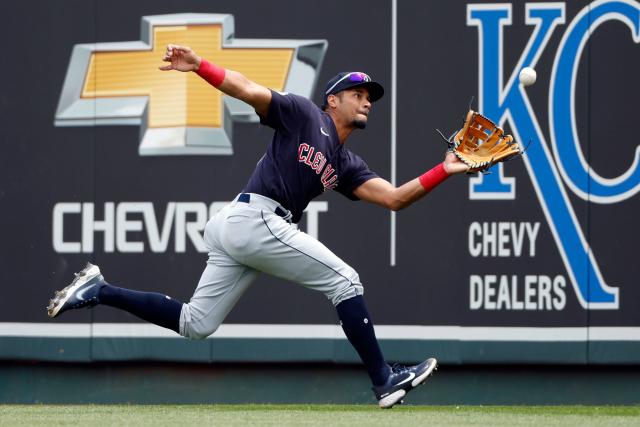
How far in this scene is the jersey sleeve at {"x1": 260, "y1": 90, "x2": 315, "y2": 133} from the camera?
5.33 meters

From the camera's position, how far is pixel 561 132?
752 centimetres

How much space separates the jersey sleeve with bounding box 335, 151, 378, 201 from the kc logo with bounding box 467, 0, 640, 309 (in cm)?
196

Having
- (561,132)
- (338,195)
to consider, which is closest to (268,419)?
(338,195)

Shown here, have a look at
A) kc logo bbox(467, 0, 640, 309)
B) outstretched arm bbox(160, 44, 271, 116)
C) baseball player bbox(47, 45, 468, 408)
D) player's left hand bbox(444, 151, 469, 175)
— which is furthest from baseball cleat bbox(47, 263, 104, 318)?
kc logo bbox(467, 0, 640, 309)

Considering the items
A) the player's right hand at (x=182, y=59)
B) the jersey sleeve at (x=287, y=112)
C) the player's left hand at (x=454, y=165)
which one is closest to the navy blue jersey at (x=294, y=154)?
the jersey sleeve at (x=287, y=112)

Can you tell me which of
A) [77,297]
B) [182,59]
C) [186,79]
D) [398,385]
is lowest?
[398,385]

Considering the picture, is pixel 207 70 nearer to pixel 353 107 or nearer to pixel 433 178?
pixel 353 107

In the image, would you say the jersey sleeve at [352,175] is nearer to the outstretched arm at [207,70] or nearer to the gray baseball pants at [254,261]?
the gray baseball pants at [254,261]

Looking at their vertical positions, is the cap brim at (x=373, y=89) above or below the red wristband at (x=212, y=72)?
below

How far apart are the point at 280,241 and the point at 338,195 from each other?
2.38 m

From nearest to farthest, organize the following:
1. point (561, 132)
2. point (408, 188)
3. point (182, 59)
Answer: point (182, 59) < point (408, 188) < point (561, 132)

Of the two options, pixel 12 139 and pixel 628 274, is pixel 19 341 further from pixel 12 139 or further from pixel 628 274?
pixel 628 274

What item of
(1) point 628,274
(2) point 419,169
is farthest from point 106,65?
(1) point 628,274

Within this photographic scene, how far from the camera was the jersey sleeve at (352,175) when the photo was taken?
573cm
